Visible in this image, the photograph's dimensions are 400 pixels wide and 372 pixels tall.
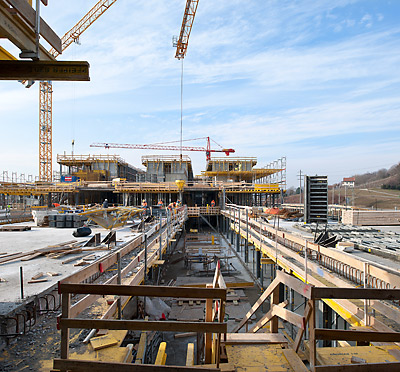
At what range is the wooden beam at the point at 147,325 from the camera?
2.42 m

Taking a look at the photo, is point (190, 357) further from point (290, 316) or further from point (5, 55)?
point (5, 55)

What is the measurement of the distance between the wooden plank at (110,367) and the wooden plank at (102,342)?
1.22 m

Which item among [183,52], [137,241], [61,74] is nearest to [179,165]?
[183,52]

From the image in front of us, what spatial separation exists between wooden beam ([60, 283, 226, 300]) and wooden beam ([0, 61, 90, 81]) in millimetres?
2942

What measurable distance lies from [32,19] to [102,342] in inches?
185

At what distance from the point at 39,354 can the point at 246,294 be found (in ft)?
39.1

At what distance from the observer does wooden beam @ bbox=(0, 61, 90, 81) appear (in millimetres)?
3814

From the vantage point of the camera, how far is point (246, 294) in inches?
545

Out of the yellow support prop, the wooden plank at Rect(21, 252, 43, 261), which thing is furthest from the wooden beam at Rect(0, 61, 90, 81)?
the wooden plank at Rect(21, 252, 43, 261)

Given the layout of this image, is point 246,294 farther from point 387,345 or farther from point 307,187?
point 387,345

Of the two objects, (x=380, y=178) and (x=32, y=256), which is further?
(x=380, y=178)

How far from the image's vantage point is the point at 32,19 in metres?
3.64

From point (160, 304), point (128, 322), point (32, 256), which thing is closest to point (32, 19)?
point (128, 322)

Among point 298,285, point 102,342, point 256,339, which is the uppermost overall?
point 298,285
